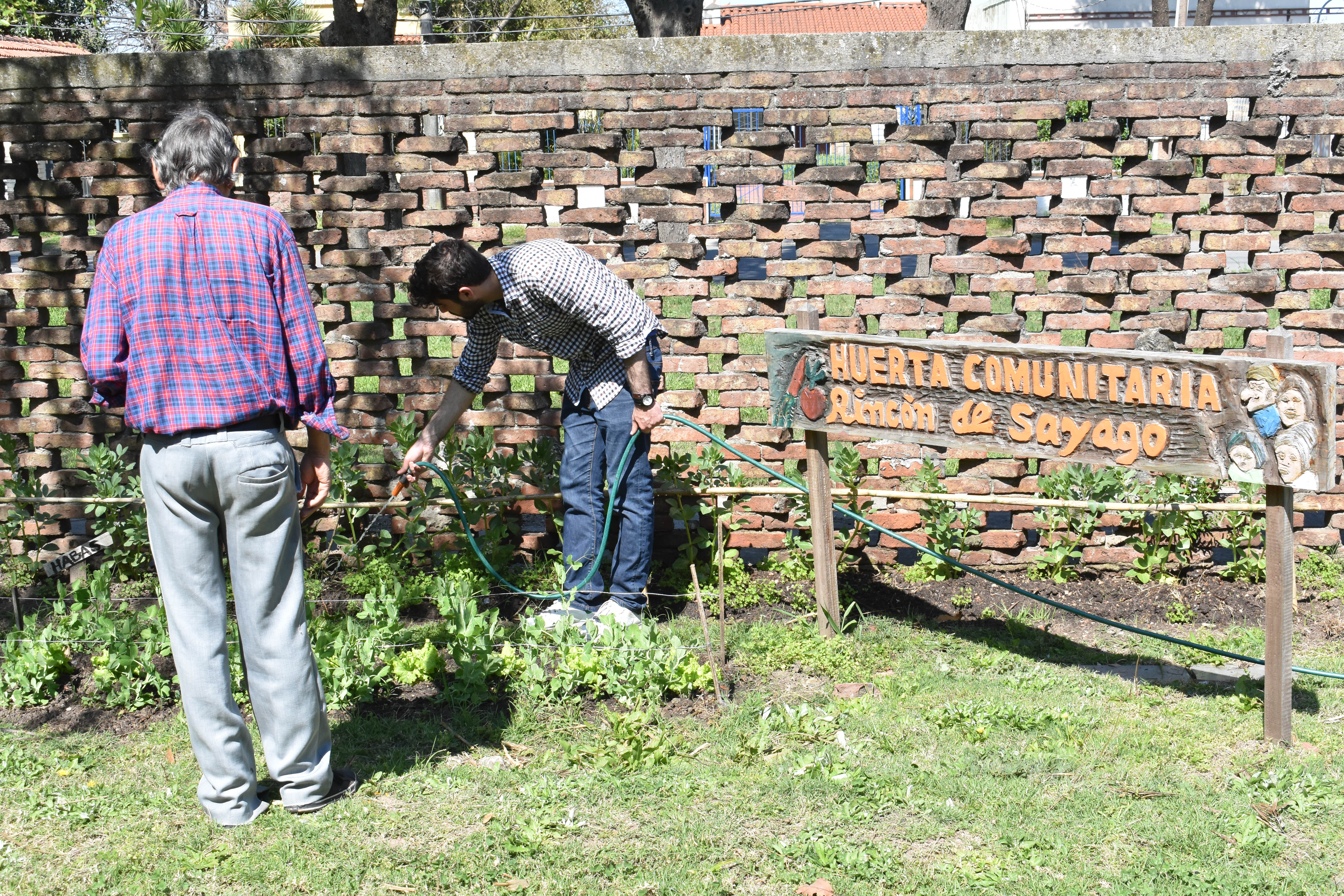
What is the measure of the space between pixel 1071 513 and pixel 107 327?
4237 millimetres

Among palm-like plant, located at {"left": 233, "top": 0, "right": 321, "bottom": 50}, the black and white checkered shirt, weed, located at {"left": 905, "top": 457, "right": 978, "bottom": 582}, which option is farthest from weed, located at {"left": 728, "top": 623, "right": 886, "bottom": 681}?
palm-like plant, located at {"left": 233, "top": 0, "right": 321, "bottom": 50}

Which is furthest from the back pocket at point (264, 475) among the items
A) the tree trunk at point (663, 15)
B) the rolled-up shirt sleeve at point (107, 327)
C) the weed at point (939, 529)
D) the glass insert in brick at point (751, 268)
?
the tree trunk at point (663, 15)

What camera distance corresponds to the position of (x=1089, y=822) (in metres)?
3.34

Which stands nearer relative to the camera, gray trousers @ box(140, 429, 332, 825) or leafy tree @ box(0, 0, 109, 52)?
gray trousers @ box(140, 429, 332, 825)

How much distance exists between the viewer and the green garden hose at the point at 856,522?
4.38 m

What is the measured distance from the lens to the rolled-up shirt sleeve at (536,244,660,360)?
4.35 metres

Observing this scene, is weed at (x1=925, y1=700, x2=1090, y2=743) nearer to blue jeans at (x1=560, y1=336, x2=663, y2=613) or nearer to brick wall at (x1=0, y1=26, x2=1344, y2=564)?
blue jeans at (x1=560, y1=336, x2=663, y2=613)

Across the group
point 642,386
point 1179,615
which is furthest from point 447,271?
point 1179,615

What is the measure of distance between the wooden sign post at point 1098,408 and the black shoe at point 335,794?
2.11 meters

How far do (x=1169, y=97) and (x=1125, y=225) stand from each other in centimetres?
60

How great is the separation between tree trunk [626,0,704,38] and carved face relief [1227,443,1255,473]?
311 inches

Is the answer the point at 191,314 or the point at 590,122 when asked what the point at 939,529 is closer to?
the point at 590,122

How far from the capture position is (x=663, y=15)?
10383 millimetres

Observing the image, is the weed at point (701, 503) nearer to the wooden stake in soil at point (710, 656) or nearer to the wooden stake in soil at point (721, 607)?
the wooden stake in soil at point (721, 607)
